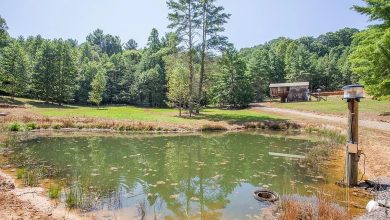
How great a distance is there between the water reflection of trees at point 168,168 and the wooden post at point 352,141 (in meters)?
2.15

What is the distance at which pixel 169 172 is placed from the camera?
1390 cm

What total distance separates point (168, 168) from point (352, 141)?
809 cm

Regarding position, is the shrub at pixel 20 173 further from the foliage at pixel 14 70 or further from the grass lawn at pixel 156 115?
the foliage at pixel 14 70

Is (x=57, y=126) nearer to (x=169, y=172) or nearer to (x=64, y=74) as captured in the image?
(x=169, y=172)

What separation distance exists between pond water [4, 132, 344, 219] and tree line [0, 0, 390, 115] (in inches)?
330

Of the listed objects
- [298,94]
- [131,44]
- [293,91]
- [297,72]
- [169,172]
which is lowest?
[169,172]

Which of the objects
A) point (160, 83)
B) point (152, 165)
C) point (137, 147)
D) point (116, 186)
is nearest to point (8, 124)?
point (137, 147)

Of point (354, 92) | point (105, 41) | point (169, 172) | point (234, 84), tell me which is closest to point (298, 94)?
point (234, 84)

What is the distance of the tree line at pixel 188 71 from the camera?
19391 millimetres

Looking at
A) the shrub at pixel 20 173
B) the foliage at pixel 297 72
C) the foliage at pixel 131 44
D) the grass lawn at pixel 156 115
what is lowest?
the shrub at pixel 20 173

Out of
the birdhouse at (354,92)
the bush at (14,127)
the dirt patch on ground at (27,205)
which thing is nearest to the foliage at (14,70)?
the bush at (14,127)

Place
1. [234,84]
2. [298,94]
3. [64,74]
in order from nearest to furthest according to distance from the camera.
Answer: [234,84]
[298,94]
[64,74]

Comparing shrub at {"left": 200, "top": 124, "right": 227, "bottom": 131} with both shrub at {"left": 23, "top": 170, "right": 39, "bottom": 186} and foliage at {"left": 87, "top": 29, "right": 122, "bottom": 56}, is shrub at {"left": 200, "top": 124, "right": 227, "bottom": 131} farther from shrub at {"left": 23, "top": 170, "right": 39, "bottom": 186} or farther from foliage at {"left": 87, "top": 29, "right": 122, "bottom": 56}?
foliage at {"left": 87, "top": 29, "right": 122, "bottom": 56}

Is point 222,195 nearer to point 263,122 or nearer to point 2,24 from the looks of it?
point 263,122
